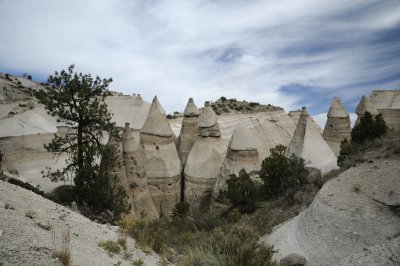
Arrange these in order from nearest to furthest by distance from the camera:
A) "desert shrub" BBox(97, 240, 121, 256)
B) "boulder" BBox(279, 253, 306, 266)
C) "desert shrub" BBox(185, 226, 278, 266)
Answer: "desert shrub" BBox(185, 226, 278, 266), "desert shrub" BBox(97, 240, 121, 256), "boulder" BBox(279, 253, 306, 266)

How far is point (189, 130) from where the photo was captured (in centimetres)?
2181

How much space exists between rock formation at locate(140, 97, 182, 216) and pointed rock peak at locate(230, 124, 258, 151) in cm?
370

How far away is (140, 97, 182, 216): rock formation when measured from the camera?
18562 mm

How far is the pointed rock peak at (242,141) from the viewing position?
17.1m

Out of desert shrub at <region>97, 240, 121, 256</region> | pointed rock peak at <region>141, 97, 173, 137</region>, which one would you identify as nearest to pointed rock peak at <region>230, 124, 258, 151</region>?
pointed rock peak at <region>141, 97, 173, 137</region>

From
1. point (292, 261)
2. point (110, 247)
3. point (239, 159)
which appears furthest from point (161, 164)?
point (110, 247)

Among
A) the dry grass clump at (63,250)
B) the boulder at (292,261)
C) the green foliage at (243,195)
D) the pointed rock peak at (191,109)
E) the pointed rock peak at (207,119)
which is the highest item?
the pointed rock peak at (191,109)

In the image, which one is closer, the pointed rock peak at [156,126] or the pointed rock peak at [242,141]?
the pointed rock peak at [242,141]

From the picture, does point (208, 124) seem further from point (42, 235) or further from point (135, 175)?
point (42, 235)

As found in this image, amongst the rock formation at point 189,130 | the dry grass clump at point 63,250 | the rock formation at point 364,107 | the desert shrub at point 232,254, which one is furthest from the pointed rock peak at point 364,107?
the dry grass clump at point 63,250

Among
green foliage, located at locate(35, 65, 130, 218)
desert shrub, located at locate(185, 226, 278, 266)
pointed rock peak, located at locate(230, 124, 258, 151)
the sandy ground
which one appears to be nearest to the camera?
the sandy ground

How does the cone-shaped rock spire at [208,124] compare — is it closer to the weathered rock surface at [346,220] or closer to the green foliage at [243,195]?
the green foliage at [243,195]

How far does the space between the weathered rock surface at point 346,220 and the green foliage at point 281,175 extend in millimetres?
2771

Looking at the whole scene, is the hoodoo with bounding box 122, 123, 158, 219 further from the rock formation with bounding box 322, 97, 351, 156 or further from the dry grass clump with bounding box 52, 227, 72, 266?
the rock formation with bounding box 322, 97, 351, 156
